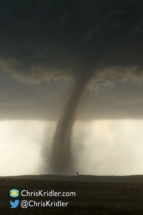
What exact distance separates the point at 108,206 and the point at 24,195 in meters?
6.61

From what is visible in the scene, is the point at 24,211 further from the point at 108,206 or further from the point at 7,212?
the point at 108,206

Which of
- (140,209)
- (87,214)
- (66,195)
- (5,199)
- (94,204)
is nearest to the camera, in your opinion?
(87,214)

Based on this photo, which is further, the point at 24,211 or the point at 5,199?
the point at 5,199

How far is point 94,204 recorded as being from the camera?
27.2m

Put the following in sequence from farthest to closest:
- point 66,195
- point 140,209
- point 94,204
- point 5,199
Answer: point 66,195
point 5,199
point 94,204
point 140,209

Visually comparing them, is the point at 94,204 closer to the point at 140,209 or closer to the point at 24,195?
the point at 140,209

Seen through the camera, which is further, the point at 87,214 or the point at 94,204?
the point at 94,204

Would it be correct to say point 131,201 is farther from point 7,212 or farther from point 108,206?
point 7,212

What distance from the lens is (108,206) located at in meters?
26.1

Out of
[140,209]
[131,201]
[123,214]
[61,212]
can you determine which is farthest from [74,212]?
[131,201]

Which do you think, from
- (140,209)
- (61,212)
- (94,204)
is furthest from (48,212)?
(140,209)

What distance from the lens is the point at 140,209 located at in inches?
994

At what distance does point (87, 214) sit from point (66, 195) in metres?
9.09

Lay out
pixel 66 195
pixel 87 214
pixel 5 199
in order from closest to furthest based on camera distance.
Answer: pixel 87 214 < pixel 5 199 < pixel 66 195
